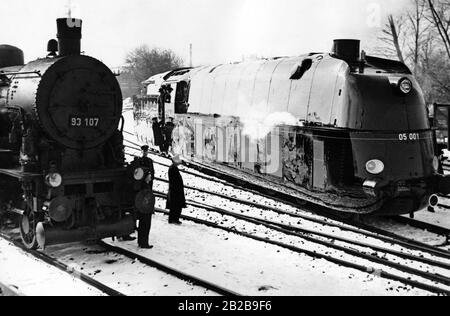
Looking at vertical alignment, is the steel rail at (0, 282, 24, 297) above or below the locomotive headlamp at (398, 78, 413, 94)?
below

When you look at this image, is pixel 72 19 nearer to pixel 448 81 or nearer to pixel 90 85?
pixel 90 85

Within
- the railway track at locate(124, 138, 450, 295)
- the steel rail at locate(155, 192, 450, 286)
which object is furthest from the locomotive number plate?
the steel rail at locate(155, 192, 450, 286)

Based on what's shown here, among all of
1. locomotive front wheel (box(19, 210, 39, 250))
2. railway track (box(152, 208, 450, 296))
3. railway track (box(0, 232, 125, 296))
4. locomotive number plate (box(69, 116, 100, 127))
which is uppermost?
locomotive number plate (box(69, 116, 100, 127))

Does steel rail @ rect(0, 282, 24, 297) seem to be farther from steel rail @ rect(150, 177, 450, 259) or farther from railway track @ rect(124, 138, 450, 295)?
steel rail @ rect(150, 177, 450, 259)

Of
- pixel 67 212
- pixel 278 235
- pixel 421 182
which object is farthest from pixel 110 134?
pixel 421 182

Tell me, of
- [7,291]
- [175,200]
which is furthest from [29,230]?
[175,200]

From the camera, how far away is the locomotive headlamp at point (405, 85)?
9039 mm

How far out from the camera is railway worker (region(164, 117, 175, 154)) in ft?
53.4

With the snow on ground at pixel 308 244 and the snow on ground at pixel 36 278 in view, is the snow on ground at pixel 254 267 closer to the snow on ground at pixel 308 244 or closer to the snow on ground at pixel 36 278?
the snow on ground at pixel 308 244

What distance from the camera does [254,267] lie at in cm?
696

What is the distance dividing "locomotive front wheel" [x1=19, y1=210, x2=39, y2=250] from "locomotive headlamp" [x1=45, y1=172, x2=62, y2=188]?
63cm

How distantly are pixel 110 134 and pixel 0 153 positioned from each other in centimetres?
188

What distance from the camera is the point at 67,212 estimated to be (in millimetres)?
7043

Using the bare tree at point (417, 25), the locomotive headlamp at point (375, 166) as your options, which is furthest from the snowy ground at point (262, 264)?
the bare tree at point (417, 25)
